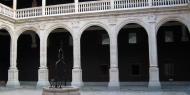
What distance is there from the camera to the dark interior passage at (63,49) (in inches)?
1060

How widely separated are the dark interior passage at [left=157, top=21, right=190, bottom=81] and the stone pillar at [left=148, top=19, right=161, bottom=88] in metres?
3.56

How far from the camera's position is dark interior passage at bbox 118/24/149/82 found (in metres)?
24.9

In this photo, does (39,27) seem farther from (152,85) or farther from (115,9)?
(152,85)

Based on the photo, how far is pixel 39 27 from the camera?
79.2 feet

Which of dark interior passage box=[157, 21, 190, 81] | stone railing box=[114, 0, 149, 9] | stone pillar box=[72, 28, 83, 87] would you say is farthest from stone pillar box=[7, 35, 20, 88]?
dark interior passage box=[157, 21, 190, 81]

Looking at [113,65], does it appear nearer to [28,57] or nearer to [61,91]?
[61,91]

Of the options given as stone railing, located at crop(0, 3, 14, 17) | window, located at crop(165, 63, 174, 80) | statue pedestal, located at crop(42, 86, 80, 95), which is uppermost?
stone railing, located at crop(0, 3, 14, 17)

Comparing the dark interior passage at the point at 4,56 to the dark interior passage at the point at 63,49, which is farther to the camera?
the dark interior passage at the point at 4,56

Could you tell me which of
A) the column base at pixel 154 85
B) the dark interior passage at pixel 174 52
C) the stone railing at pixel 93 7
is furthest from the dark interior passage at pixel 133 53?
the column base at pixel 154 85

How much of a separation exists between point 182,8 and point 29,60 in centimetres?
1548

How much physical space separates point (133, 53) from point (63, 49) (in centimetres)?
672

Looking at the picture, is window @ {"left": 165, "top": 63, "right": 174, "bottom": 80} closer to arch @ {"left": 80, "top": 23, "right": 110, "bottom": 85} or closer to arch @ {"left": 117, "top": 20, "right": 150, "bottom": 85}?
arch @ {"left": 117, "top": 20, "right": 150, "bottom": 85}

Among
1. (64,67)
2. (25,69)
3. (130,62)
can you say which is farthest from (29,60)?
(130,62)

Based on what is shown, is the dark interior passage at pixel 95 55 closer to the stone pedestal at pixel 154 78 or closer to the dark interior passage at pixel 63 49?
the dark interior passage at pixel 63 49
